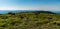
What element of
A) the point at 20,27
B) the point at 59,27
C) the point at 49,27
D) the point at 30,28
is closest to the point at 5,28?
the point at 20,27

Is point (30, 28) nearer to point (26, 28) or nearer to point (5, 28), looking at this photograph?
point (26, 28)

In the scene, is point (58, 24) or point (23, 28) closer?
point (23, 28)

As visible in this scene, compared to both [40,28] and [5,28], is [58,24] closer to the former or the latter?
[40,28]

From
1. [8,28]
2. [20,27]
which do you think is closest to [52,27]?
[20,27]

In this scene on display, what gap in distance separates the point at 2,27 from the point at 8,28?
72cm

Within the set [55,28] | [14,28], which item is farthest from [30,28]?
[55,28]

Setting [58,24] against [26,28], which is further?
[58,24]

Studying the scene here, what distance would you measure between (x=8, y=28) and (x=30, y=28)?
1829 millimetres

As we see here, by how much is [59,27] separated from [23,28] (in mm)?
2846

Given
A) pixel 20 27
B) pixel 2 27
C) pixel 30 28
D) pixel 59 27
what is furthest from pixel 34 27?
pixel 2 27

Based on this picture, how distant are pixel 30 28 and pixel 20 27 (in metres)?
0.83

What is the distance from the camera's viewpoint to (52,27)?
10.3 metres

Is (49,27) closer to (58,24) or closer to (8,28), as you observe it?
(58,24)

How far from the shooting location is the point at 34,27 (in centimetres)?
1055
